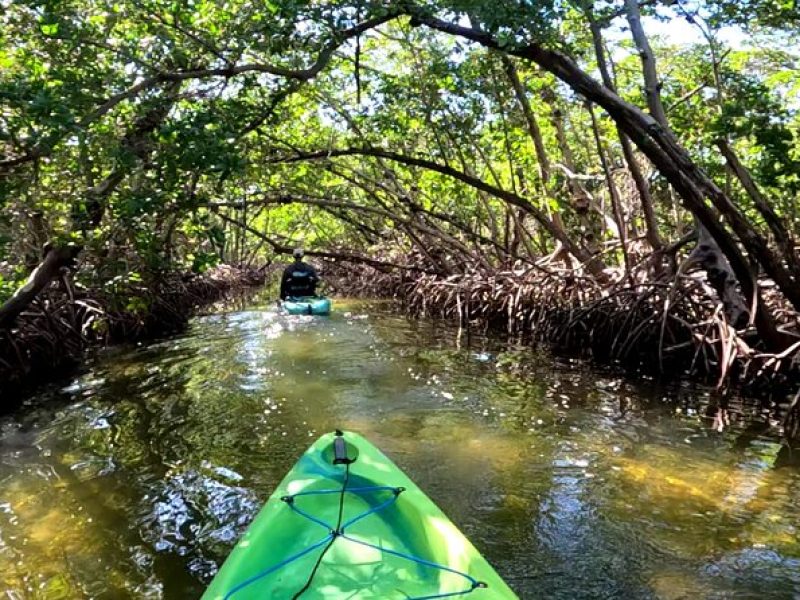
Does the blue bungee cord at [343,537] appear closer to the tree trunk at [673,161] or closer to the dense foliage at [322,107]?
→ the dense foliage at [322,107]

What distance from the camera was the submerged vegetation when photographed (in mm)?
4871

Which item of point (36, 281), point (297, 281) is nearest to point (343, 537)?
point (36, 281)

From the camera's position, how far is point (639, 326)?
7.17m

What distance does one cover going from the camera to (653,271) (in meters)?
7.76

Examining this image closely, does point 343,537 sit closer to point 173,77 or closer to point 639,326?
point 173,77

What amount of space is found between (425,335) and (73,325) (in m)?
5.11

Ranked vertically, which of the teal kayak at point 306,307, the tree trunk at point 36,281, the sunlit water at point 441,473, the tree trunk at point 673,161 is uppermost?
the tree trunk at point 673,161

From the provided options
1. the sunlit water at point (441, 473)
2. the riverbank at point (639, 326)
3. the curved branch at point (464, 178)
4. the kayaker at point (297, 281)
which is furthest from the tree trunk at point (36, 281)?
the riverbank at point (639, 326)

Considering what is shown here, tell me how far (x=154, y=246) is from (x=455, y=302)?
23.1 feet

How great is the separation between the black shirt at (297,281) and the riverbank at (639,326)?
260 cm

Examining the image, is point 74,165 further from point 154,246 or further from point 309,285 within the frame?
point 309,285

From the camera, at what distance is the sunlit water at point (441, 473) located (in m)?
2.99

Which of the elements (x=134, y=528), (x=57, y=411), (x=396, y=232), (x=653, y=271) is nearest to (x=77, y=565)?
(x=134, y=528)

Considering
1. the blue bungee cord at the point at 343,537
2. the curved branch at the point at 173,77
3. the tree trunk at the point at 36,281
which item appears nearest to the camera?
the blue bungee cord at the point at 343,537
